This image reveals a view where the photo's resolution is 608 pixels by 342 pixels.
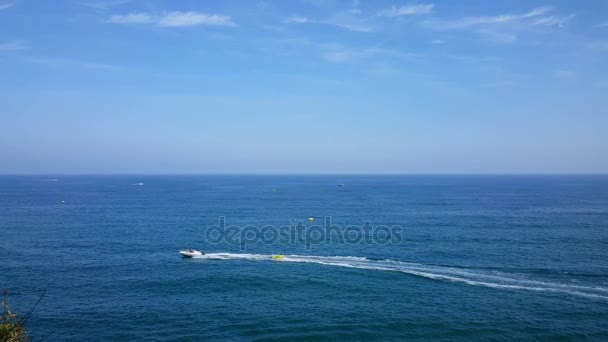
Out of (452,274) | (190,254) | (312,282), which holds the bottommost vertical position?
(312,282)

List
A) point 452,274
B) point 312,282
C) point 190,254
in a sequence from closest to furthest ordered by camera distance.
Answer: point 312,282 < point 452,274 < point 190,254

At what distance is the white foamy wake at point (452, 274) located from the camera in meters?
63.8

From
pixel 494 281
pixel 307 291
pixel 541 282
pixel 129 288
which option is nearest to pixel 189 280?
pixel 129 288

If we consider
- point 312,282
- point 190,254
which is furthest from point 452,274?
point 190,254

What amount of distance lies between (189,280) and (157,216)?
247ft

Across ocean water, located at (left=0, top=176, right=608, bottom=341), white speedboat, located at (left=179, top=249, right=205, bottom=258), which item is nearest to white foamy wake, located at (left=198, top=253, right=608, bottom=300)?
ocean water, located at (left=0, top=176, right=608, bottom=341)

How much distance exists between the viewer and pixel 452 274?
237ft

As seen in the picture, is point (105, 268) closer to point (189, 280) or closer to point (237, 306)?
point (189, 280)

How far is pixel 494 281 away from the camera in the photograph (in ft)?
225

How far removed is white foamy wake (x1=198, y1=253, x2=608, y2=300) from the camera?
6375cm

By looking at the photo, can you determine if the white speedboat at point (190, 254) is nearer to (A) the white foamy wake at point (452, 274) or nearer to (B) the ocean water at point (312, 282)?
(A) the white foamy wake at point (452, 274)

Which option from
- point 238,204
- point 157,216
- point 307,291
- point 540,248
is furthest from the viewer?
point 238,204

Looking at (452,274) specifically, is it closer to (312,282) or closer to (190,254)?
(312,282)

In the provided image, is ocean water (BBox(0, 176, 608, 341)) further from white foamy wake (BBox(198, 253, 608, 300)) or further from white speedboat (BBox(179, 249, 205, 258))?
white speedboat (BBox(179, 249, 205, 258))
